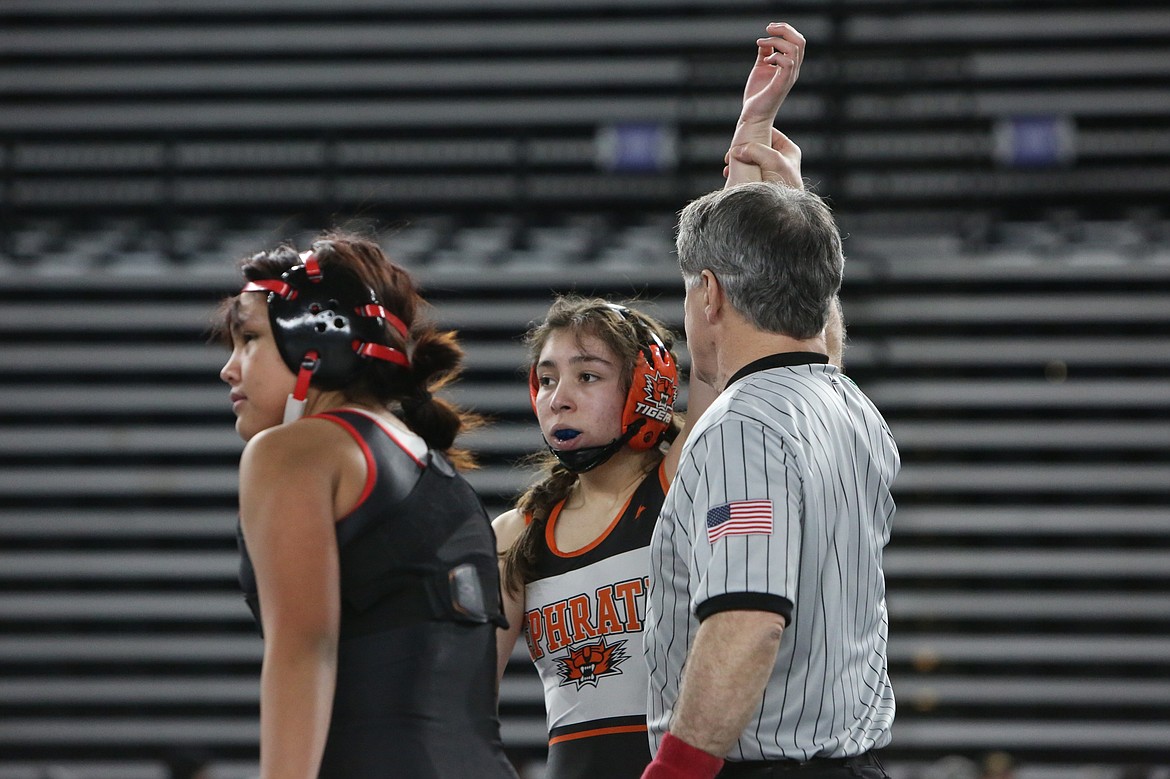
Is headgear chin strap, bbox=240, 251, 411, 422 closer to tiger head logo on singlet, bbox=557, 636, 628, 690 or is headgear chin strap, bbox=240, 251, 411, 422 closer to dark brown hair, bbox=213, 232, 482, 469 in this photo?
dark brown hair, bbox=213, 232, 482, 469

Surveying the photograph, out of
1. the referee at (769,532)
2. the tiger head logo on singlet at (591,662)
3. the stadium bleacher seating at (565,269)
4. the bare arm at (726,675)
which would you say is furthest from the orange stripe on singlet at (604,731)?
the stadium bleacher seating at (565,269)

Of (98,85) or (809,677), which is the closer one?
(809,677)

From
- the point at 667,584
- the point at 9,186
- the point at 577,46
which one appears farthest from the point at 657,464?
the point at 9,186

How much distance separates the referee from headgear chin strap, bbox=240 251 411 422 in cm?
54

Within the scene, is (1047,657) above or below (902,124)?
below

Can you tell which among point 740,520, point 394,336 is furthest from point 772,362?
point 394,336

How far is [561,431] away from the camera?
280 centimetres

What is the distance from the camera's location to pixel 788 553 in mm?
1819

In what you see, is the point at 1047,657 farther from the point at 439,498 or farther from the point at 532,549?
the point at 439,498

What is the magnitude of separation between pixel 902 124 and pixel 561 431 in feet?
22.4

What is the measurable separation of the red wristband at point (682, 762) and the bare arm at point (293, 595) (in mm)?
491

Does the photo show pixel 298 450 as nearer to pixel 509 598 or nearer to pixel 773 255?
pixel 773 255

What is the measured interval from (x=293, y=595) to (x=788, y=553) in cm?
73

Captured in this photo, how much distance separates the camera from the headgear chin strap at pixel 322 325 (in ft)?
6.67
